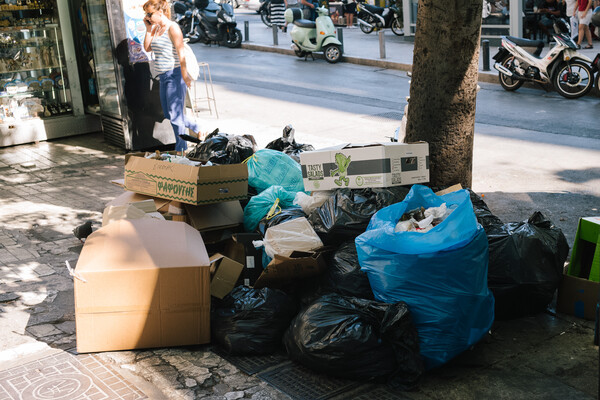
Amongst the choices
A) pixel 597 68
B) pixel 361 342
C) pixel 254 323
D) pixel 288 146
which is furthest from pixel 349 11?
pixel 361 342

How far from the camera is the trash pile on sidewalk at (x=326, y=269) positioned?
3.69 meters

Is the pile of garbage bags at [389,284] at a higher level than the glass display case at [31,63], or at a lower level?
lower

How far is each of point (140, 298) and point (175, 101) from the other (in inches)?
194

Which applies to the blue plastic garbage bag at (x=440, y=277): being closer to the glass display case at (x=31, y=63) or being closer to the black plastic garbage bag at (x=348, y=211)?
the black plastic garbage bag at (x=348, y=211)

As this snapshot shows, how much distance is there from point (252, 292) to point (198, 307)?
339 millimetres

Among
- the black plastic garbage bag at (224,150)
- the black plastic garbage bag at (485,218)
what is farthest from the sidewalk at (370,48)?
the black plastic garbage bag at (485,218)

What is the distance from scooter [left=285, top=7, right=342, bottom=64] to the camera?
17109 millimetres

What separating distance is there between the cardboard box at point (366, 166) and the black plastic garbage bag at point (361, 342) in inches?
41.0

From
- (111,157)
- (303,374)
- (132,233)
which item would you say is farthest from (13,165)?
(303,374)

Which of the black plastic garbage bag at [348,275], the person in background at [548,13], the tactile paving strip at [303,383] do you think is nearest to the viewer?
the tactile paving strip at [303,383]

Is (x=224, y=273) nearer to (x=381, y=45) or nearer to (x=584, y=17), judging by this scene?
(x=381, y=45)

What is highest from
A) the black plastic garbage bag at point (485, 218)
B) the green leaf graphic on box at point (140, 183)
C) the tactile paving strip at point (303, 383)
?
the green leaf graphic on box at point (140, 183)

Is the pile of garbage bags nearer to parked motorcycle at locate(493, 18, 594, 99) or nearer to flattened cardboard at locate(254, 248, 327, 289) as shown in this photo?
flattened cardboard at locate(254, 248, 327, 289)

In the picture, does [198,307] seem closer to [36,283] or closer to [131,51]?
[36,283]
